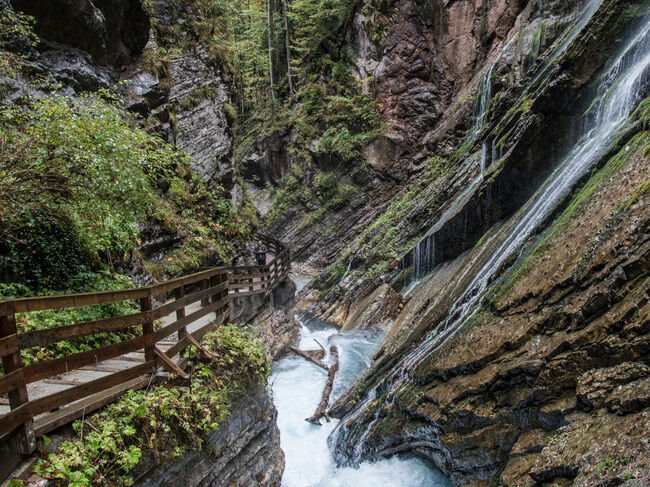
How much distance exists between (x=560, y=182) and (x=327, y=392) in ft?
28.0

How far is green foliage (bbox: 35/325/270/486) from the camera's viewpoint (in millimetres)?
3053

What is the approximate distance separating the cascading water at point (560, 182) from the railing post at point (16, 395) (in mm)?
6221

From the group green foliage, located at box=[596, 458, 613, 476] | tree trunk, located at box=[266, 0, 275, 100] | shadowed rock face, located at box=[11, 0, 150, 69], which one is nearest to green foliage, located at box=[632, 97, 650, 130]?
green foliage, located at box=[596, 458, 613, 476]

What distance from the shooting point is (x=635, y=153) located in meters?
6.16

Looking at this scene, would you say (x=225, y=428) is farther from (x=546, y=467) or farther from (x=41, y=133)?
(x=41, y=133)

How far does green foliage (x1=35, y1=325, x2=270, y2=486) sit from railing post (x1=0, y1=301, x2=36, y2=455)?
20 centimetres

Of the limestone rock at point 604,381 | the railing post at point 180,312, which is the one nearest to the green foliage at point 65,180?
the railing post at point 180,312

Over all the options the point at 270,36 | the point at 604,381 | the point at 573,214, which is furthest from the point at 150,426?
the point at 270,36

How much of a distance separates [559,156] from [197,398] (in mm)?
11219

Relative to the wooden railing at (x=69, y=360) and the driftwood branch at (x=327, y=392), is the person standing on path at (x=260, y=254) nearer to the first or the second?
the driftwood branch at (x=327, y=392)

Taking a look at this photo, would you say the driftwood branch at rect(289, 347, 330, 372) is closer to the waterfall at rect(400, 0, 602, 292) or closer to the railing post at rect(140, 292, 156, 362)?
the waterfall at rect(400, 0, 602, 292)

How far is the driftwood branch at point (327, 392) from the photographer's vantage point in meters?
9.10

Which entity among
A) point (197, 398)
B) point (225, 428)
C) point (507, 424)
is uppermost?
point (197, 398)

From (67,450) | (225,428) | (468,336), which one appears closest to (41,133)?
(67,450)
